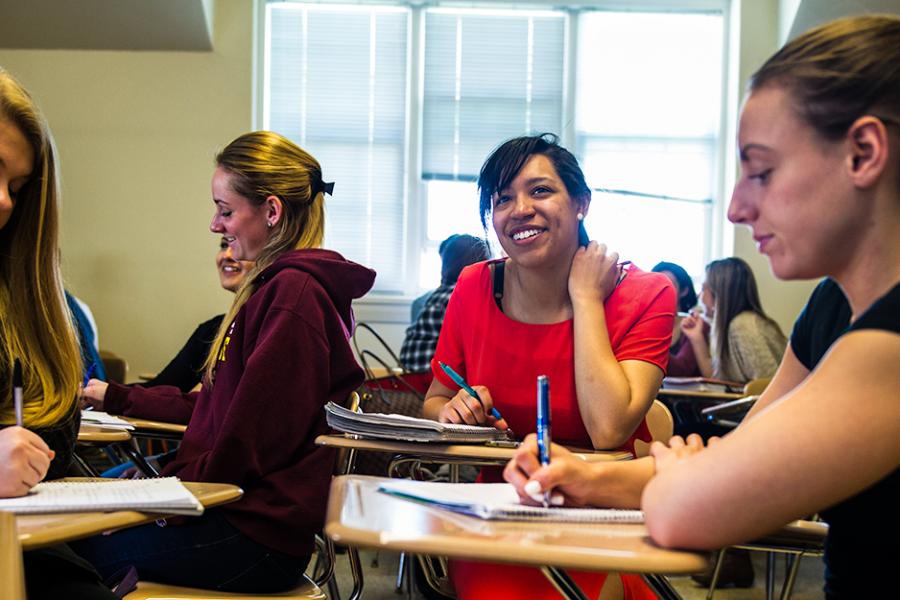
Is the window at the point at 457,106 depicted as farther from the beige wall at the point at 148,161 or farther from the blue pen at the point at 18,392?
the blue pen at the point at 18,392

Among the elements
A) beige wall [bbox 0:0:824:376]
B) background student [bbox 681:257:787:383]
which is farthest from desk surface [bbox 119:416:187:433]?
beige wall [bbox 0:0:824:376]

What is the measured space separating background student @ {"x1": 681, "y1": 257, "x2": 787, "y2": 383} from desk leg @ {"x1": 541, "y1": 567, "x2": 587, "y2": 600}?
3.64 m

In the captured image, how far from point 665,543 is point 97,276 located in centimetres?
629

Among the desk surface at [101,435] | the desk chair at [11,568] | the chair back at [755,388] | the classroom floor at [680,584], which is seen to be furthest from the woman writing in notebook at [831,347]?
the chair back at [755,388]

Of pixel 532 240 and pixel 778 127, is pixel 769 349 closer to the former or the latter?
pixel 532 240

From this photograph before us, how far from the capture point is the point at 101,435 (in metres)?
2.05

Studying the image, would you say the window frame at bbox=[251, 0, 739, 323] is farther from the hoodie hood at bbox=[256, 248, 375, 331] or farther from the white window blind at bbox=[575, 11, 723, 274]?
the hoodie hood at bbox=[256, 248, 375, 331]

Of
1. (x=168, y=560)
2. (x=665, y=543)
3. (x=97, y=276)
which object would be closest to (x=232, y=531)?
(x=168, y=560)

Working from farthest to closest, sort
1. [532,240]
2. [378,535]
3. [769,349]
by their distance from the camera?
[769,349]
[532,240]
[378,535]

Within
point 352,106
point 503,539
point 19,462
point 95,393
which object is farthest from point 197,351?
point 352,106

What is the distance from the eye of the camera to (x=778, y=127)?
3.20 ft

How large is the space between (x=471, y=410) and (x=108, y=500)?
88 centimetres

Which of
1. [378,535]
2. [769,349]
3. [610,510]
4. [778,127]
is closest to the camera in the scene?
[378,535]

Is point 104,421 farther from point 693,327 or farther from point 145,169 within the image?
point 145,169
